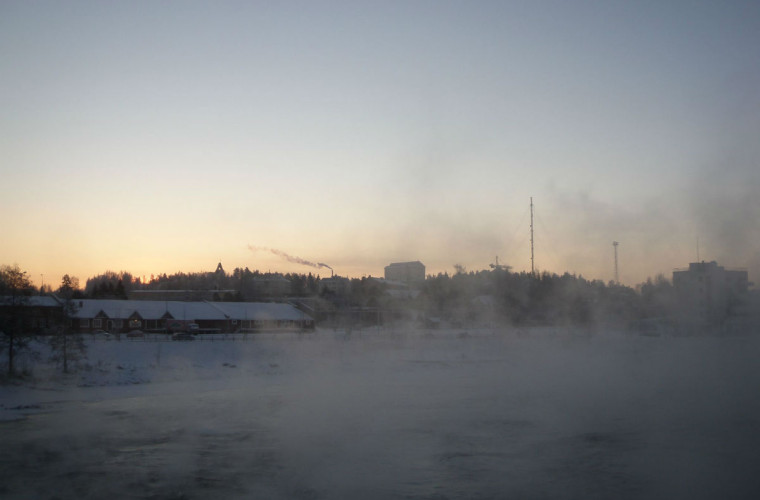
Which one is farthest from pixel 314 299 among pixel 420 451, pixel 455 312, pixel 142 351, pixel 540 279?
pixel 420 451

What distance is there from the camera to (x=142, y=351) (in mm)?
22641

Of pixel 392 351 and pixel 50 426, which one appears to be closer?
pixel 50 426

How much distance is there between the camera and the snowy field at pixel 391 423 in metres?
7.58

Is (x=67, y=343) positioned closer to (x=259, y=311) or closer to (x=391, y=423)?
(x=391, y=423)

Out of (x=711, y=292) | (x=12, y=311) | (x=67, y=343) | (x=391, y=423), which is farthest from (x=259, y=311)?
(x=711, y=292)

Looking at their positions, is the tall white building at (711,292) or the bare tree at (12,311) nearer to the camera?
the tall white building at (711,292)

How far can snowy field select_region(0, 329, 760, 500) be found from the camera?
758cm

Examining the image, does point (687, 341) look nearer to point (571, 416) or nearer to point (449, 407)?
point (571, 416)

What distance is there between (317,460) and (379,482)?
58.7 inches

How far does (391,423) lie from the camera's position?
39.1 ft

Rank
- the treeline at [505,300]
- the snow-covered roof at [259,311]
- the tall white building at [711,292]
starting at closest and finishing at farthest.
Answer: the tall white building at [711,292]
the treeline at [505,300]
the snow-covered roof at [259,311]

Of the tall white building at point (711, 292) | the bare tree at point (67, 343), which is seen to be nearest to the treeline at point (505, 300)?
the tall white building at point (711, 292)

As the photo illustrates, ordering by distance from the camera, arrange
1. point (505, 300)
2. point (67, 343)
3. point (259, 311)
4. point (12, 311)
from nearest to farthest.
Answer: point (12, 311), point (67, 343), point (505, 300), point (259, 311)

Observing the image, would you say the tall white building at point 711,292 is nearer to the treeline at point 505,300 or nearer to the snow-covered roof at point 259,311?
the treeline at point 505,300
